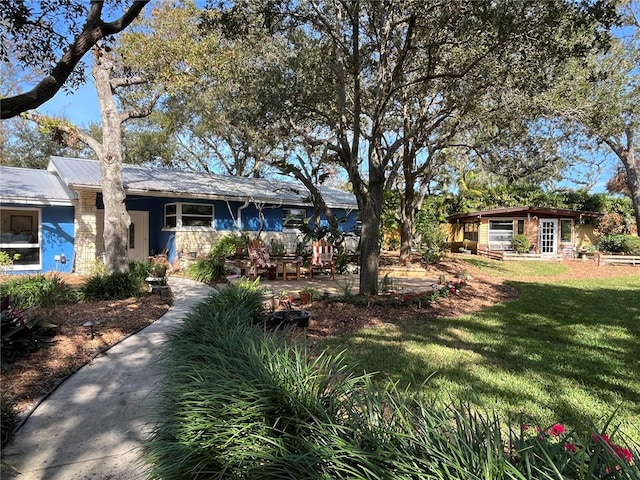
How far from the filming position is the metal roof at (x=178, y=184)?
1366 centimetres

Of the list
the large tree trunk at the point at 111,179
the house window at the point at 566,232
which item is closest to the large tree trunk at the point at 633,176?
the house window at the point at 566,232

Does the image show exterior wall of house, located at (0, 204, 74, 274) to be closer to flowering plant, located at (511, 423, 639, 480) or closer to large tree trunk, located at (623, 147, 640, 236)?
flowering plant, located at (511, 423, 639, 480)

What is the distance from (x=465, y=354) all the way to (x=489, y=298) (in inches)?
201

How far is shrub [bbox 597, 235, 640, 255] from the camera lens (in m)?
19.5

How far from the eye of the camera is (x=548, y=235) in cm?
2222

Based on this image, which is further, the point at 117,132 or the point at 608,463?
the point at 117,132

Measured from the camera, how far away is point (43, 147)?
1120 inches

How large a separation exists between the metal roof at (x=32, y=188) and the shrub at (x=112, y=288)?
5.53 meters

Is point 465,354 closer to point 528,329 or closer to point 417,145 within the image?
point 528,329

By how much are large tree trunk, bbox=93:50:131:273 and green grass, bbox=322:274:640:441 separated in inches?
312

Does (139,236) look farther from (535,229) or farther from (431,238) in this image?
(535,229)

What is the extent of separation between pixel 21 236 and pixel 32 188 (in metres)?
1.65

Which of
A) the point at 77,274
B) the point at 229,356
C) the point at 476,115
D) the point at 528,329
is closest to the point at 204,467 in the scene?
the point at 229,356

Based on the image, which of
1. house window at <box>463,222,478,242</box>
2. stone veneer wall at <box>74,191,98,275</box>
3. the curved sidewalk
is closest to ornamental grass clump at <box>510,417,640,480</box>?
the curved sidewalk
